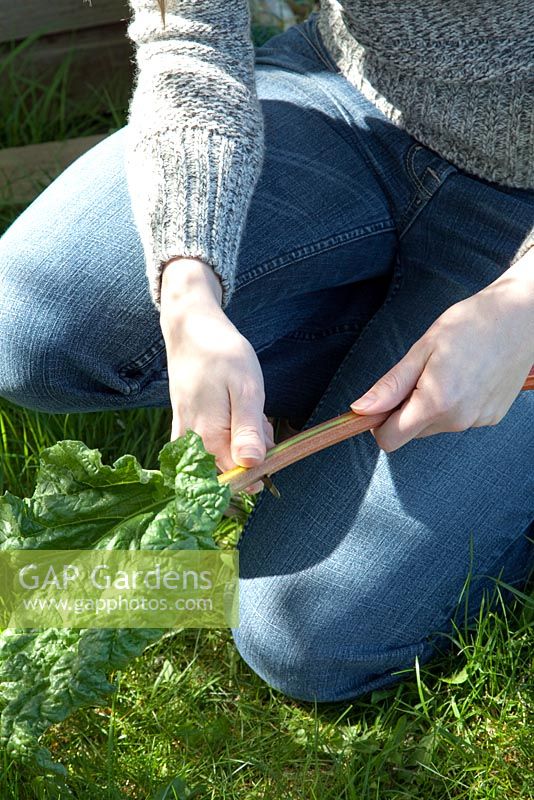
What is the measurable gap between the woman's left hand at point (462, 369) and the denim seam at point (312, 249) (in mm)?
311

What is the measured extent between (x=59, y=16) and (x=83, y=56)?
102mm

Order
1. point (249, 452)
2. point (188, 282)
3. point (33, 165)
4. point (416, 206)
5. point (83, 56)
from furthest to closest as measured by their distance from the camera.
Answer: point (83, 56)
point (33, 165)
point (416, 206)
point (188, 282)
point (249, 452)

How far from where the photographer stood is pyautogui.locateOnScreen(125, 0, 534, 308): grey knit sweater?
1.34 meters

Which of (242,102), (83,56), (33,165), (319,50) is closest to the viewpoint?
(242,102)

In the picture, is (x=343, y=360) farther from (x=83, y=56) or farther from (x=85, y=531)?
(x=83, y=56)

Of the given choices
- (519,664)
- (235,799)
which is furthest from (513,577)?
(235,799)

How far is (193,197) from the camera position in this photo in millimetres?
1335

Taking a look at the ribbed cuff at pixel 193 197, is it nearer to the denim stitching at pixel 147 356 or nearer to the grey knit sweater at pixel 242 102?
the grey knit sweater at pixel 242 102

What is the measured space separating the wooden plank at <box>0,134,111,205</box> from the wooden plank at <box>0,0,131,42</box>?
264mm

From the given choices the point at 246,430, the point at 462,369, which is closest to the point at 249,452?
the point at 246,430

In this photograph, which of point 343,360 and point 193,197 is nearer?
point 193,197

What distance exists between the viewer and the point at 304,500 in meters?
1.49

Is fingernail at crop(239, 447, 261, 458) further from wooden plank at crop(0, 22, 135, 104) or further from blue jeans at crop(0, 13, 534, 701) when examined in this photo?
wooden plank at crop(0, 22, 135, 104)

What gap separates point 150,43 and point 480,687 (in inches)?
40.7
